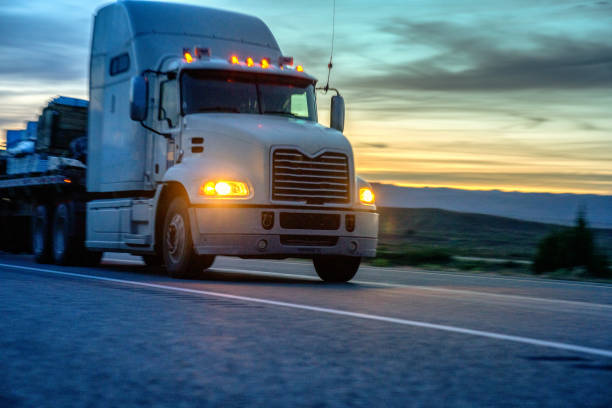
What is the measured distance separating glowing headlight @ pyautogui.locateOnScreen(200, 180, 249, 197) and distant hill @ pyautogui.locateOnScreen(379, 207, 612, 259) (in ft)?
76.8

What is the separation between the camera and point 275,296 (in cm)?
1015

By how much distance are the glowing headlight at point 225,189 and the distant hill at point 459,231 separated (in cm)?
2342

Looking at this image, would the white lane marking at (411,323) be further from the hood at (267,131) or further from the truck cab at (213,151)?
the hood at (267,131)

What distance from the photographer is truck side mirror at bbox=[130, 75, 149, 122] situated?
13.8 meters

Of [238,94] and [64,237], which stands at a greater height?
[238,94]

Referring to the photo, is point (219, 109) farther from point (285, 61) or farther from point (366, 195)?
point (366, 195)

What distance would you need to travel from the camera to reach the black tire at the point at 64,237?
17219 mm

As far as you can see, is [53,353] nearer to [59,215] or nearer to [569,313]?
[569,313]

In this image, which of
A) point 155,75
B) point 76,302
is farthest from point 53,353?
point 155,75

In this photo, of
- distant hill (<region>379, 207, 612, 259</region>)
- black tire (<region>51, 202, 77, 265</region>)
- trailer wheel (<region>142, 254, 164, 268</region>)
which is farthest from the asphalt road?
distant hill (<region>379, 207, 612, 259</region>)

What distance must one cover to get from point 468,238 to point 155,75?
31838 millimetres

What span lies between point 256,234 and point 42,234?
293 inches

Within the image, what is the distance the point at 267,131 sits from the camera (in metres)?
13.1

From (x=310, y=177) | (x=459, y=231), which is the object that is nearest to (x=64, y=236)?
(x=310, y=177)
